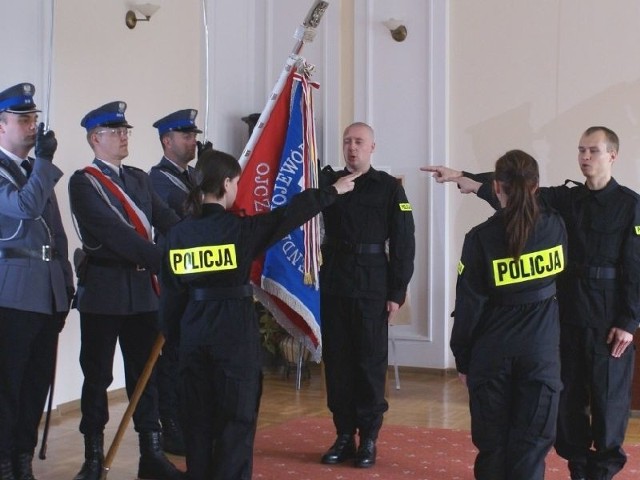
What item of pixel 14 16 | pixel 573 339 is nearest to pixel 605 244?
pixel 573 339

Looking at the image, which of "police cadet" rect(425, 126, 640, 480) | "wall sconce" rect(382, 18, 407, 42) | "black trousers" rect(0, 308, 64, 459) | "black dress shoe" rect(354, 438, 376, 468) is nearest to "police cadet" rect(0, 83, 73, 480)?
"black trousers" rect(0, 308, 64, 459)

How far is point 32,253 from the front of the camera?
12.2ft

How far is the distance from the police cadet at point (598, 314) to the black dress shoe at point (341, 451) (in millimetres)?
967

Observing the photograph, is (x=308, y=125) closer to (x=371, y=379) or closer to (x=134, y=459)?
(x=371, y=379)

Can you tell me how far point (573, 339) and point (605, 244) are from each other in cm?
39

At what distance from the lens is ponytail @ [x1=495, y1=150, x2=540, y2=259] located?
2.95 meters

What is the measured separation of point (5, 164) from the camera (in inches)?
144

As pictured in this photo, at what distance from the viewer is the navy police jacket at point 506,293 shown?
300 cm

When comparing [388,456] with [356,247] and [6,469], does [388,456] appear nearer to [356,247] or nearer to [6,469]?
[356,247]

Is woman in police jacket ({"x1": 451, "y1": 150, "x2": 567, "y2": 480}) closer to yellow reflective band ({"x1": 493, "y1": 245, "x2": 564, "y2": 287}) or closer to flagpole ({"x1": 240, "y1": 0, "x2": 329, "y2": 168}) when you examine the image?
yellow reflective band ({"x1": 493, "y1": 245, "x2": 564, "y2": 287})

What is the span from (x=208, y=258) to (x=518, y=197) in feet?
3.29

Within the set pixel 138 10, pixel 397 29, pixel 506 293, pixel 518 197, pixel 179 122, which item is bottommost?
pixel 506 293

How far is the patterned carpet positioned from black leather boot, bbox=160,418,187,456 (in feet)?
1.18

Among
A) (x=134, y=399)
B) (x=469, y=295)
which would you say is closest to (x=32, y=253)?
(x=134, y=399)
